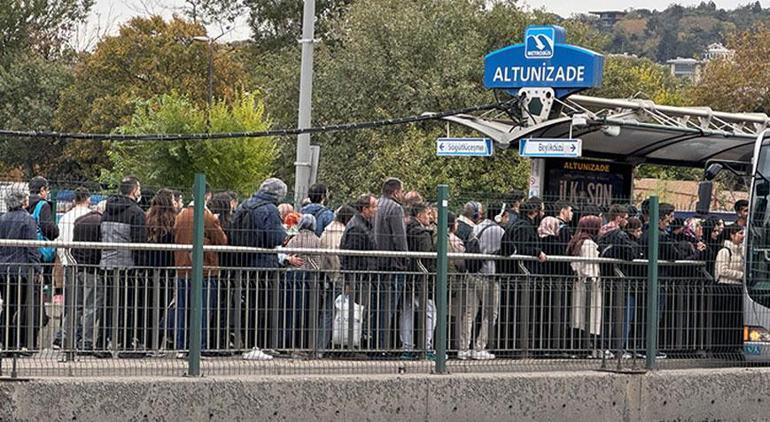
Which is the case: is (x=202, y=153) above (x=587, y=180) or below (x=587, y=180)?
above

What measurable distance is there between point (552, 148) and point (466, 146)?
1.35 m

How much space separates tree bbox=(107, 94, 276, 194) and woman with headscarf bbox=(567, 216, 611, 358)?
26.1m

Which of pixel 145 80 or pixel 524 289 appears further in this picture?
pixel 145 80

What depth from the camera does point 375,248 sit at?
1270cm

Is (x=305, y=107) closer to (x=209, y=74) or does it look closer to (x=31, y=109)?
(x=209, y=74)

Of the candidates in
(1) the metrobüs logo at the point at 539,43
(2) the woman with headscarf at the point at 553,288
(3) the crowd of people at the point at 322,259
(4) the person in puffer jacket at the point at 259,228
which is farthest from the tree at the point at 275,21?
(4) the person in puffer jacket at the point at 259,228

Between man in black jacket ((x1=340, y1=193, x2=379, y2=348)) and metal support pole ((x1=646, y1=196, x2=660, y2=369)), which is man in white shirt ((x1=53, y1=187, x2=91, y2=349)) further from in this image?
metal support pole ((x1=646, y1=196, x2=660, y2=369))

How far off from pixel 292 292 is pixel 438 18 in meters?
32.4

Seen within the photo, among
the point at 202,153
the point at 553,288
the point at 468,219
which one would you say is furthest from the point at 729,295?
the point at 202,153

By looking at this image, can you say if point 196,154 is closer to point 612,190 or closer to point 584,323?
point 612,190

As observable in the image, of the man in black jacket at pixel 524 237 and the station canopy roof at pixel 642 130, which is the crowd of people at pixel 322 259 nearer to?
the man in black jacket at pixel 524 237

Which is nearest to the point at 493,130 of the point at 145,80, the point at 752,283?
the point at 752,283

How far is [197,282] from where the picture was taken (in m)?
11.4

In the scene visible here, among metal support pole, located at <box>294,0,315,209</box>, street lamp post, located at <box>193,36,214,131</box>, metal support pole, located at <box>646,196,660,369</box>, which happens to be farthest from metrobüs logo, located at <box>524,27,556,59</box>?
street lamp post, located at <box>193,36,214,131</box>
